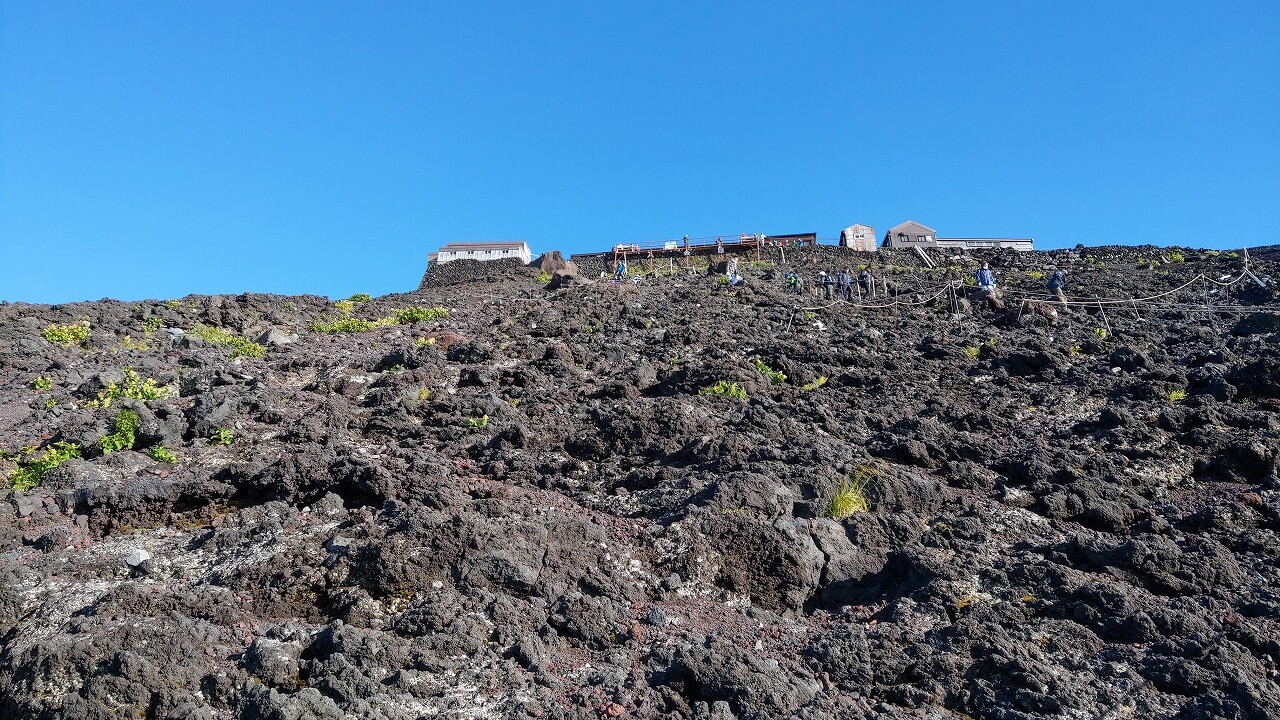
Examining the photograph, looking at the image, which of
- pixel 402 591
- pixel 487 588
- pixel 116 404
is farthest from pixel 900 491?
pixel 116 404

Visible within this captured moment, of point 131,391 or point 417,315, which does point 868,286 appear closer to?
point 417,315

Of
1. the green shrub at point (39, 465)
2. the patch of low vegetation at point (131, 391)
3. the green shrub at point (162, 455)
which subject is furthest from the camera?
the patch of low vegetation at point (131, 391)

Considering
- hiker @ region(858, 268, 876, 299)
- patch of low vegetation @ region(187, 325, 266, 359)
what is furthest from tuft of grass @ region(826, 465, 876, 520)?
hiker @ region(858, 268, 876, 299)

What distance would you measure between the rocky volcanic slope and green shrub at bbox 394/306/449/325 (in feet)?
18.1

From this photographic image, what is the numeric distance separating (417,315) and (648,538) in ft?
45.3

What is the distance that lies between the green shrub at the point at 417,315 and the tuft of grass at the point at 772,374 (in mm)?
9238

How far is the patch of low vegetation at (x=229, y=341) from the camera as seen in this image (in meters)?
14.7

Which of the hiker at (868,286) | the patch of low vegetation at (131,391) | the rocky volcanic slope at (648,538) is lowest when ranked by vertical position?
the rocky volcanic slope at (648,538)

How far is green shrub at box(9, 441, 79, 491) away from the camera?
8070mm

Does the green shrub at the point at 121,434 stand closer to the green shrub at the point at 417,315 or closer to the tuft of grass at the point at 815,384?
the tuft of grass at the point at 815,384

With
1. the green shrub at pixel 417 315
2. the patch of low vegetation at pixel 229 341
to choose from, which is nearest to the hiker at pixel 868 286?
the green shrub at pixel 417 315

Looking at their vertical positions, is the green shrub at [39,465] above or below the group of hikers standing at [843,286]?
below

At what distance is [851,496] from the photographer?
24.6ft

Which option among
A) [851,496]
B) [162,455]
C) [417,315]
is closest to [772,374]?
[851,496]
